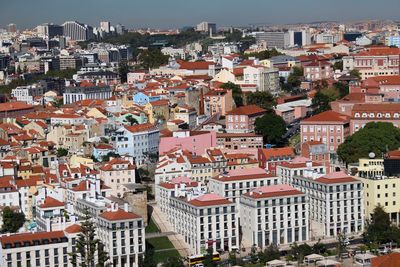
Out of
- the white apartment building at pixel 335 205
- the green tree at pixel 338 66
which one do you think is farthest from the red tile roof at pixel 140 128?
the green tree at pixel 338 66

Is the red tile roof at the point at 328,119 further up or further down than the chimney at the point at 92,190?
further up

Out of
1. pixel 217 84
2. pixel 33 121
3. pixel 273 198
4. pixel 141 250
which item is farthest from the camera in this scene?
pixel 217 84

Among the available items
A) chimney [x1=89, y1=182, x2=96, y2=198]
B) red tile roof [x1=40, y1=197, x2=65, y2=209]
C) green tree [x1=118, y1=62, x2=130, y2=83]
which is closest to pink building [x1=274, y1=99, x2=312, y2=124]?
chimney [x1=89, y1=182, x2=96, y2=198]

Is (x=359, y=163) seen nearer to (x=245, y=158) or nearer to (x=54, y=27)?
(x=245, y=158)

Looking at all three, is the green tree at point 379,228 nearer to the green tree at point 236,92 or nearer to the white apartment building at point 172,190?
the white apartment building at point 172,190

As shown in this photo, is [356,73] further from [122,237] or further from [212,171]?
[122,237]

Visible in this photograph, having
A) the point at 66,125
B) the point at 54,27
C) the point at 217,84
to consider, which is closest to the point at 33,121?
the point at 66,125

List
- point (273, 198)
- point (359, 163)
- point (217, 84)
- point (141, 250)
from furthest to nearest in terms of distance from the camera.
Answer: point (217, 84) < point (359, 163) < point (273, 198) < point (141, 250)
